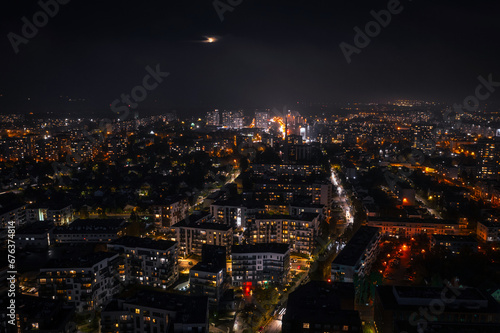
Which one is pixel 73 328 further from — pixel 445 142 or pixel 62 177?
pixel 445 142

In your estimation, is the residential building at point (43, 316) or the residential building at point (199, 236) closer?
the residential building at point (43, 316)

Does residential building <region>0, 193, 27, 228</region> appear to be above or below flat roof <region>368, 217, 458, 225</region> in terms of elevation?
above

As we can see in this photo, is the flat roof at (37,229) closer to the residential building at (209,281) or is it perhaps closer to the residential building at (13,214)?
the residential building at (13,214)

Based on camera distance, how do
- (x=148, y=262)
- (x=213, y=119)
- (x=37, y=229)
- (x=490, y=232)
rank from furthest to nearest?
(x=213, y=119), (x=490, y=232), (x=37, y=229), (x=148, y=262)

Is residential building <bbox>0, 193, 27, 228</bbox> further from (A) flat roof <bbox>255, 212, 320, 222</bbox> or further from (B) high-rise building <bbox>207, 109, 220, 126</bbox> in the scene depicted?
(B) high-rise building <bbox>207, 109, 220, 126</bbox>

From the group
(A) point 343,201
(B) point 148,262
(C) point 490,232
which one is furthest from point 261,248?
(A) point 343,201

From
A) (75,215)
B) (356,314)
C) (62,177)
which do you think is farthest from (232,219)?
(62,177)

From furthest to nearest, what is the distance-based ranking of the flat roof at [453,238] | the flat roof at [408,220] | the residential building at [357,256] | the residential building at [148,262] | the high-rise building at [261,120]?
1. the high-rise building at [261,120]
2. the flat roof at [408,220]
3. the flat roof at [453,238]
4. the residential building at [148,262]
5. the residential building at [357,256]

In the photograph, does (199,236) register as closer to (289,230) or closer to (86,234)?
(289,230)

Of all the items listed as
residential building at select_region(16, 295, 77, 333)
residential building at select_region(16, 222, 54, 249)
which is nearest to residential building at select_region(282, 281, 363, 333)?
residential building at select_region(16, 295, 77, 333)

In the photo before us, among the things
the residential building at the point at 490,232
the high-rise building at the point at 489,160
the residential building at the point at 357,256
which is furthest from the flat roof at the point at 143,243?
the high-rise building at the point at 489,160

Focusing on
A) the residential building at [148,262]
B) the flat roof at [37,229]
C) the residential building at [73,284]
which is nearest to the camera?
the residential building at [73,284]
